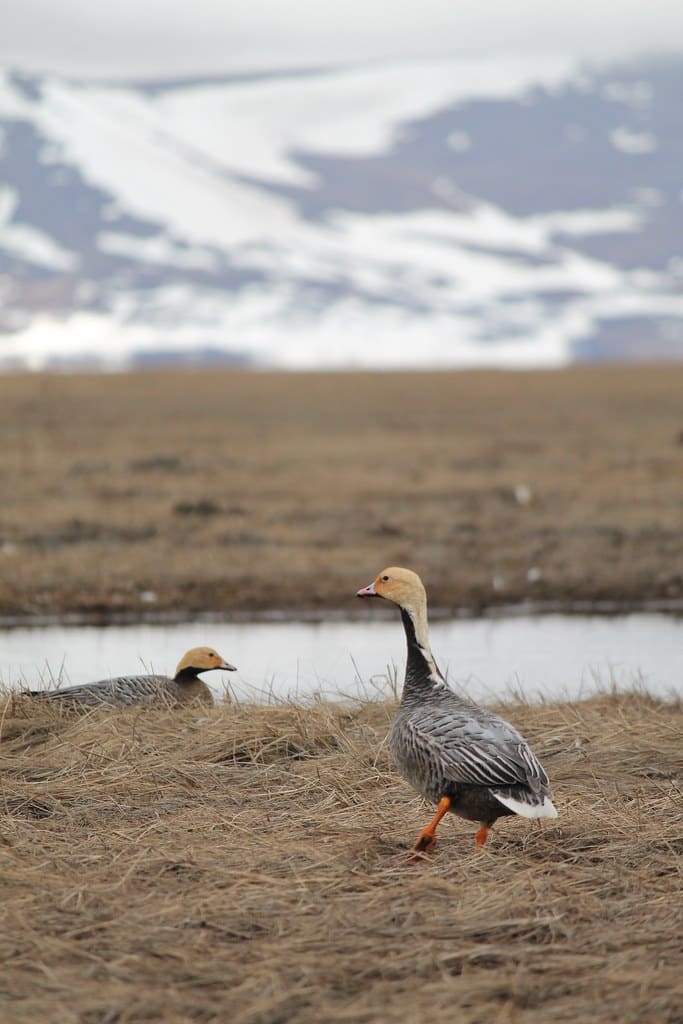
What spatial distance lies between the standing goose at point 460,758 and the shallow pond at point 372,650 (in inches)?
195

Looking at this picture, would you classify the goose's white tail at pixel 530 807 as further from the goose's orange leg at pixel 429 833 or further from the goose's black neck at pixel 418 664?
the goose's black neck at pixel 418 664

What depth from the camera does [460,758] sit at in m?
6.30

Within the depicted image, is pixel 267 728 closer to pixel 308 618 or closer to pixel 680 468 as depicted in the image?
pixel 308 618

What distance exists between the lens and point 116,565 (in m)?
20.7

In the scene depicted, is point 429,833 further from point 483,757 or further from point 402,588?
point 402,588

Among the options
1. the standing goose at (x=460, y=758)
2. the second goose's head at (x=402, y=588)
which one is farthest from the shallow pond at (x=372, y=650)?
the standing goose at (x=460, y=758)

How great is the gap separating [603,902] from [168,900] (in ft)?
5.50

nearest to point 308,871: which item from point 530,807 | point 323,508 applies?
point 530,807

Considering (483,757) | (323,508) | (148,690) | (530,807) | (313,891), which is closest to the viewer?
(313,891)

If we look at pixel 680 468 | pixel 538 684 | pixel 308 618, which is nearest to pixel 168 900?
pixel 538 684

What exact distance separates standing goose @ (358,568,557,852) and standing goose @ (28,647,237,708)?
3000mm

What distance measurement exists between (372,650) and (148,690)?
6.40m

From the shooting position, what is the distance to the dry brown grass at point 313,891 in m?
4.86

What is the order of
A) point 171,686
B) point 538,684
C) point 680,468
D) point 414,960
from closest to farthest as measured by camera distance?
point 414,960
point 171,686
point 538,684
point 680,468
